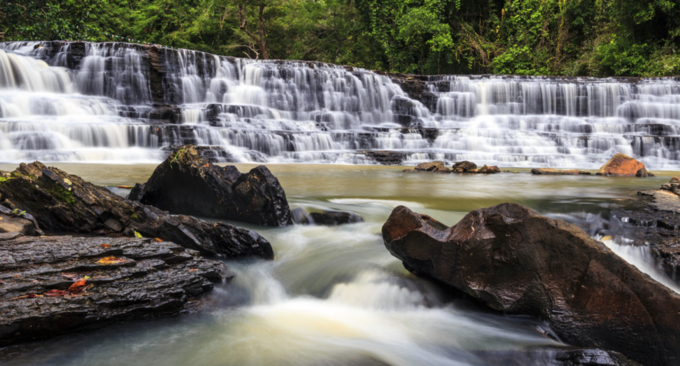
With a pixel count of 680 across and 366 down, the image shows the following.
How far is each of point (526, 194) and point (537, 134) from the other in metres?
9.57

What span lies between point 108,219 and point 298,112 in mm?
13799

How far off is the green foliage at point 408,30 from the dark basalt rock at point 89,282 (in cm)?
1903

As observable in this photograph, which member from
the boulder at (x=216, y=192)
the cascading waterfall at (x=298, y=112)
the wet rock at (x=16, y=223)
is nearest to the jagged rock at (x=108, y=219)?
the wet rock at (x=16, y=223)

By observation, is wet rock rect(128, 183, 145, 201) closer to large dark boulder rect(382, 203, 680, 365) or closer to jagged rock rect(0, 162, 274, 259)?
jagged rock rect(0, 162, 274, 259)

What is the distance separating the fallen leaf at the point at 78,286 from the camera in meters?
1.92

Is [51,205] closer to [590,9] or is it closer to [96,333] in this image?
[96,333]

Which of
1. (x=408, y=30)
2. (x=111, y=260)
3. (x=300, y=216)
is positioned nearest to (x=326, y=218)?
(x=300, y=216)

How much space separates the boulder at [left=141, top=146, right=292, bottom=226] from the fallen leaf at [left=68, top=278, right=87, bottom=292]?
1.86 meters

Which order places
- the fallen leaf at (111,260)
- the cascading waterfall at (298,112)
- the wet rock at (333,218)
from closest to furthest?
the fallen leaf at (111,260), the wet rock at (333,218), the cascading waterfall at (298,112)

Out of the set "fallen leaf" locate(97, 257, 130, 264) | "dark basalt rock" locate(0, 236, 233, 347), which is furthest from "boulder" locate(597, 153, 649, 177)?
"fallen leaf" locate(97, 257, 130, 264)

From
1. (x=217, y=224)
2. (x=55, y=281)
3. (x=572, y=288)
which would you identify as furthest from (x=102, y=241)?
(x=572, y=288)

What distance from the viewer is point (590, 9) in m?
23.0

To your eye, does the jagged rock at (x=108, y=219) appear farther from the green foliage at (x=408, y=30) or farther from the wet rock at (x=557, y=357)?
the green foliage at (x=408, y=30)

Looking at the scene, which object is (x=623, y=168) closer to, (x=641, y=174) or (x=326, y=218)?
(x=641, y=174)
